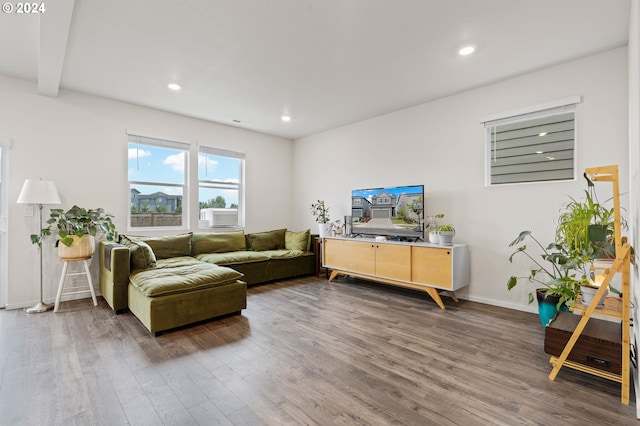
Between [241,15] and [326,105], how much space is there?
2132 millimetres

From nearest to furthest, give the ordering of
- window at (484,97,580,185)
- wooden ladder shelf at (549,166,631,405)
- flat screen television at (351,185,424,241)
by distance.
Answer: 1. wooden ladder shelf at (549,166,631,405)
2. window at (484,97,580,185)
3. flat screen television at (351,185,424,241)

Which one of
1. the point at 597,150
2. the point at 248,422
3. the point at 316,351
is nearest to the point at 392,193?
the point at 597,150

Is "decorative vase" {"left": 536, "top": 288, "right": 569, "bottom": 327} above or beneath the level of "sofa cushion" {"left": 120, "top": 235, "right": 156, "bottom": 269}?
beneath

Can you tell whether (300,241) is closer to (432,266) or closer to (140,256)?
(432,266)

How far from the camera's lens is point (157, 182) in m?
4.64

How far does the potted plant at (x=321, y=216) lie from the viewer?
17.0ft

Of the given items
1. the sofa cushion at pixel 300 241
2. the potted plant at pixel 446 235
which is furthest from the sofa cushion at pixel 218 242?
the potted plant at pixel 446 235

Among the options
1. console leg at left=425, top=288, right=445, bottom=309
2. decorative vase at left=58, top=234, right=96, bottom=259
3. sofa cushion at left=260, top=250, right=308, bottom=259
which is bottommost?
console leg at left=425, top=288, right=445, bottom=309

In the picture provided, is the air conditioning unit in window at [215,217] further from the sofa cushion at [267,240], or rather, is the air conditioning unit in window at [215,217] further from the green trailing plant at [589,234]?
the green trailing plant at [589,234]

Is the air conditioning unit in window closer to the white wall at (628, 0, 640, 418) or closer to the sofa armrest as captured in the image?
the sofa armrest

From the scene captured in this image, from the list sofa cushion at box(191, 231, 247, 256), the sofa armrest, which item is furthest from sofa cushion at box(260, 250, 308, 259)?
the sofa armrest

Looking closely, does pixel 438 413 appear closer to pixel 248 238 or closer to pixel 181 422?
pixel 181 422

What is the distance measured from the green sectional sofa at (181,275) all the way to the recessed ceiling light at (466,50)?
3.19 meters

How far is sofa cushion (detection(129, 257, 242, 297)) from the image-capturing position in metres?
2.84
